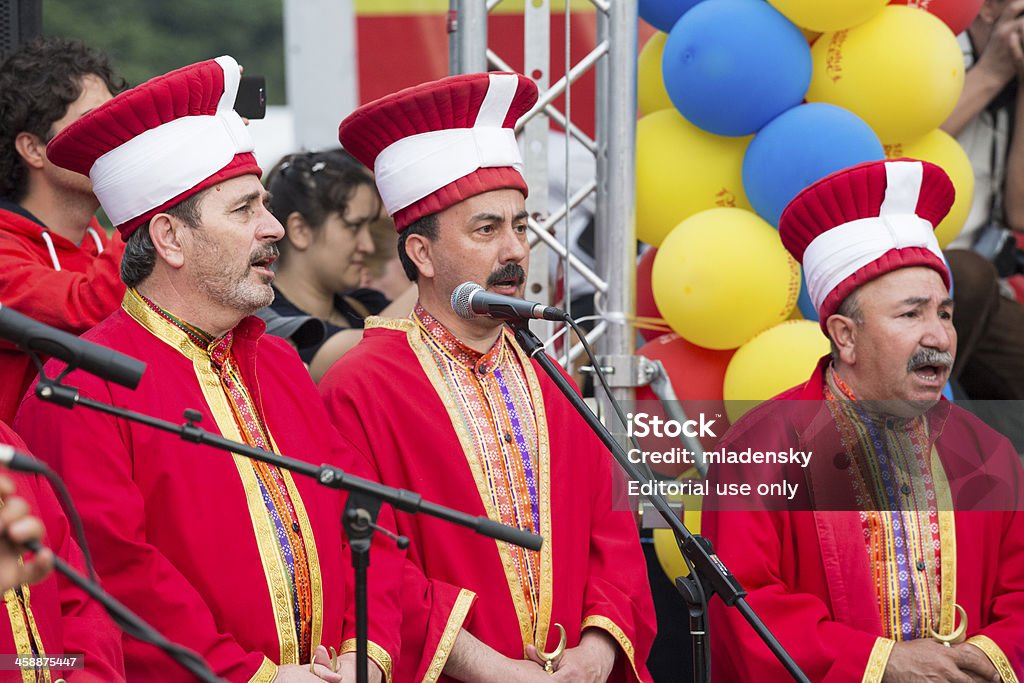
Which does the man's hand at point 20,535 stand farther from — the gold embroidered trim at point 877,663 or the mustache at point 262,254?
the gold embroidered trim at point 877,663

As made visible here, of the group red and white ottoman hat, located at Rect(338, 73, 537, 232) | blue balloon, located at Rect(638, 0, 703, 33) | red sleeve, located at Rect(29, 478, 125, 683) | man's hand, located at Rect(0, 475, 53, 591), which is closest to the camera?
man's hand, located at Rect(0, 475, 53, 591)

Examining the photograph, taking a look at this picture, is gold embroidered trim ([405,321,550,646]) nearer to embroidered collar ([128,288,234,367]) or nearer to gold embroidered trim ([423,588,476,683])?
gold embroidered trim ([423,588,476,683])

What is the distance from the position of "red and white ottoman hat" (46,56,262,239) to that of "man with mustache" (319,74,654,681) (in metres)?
0.46

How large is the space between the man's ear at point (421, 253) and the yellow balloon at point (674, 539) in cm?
119

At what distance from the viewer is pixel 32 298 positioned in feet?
11.4

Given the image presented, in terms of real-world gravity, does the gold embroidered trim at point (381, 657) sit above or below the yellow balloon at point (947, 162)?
below

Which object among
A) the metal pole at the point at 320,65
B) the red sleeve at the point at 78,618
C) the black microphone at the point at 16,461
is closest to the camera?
the black microphone at the point at 16,461

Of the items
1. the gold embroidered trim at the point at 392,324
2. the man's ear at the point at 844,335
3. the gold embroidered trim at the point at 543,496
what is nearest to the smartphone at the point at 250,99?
the gold embroidered trim at the point at 392,324

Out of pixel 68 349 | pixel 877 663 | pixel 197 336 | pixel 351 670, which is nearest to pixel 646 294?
pixel 877 663

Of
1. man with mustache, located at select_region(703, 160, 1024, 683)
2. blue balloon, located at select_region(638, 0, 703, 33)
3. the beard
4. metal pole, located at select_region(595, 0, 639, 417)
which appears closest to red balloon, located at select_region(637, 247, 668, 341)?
metal pole, located at select_region(595, 0, 639, 417)

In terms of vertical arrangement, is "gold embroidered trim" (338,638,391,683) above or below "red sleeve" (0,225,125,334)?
below

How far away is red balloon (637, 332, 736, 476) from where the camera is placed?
4.52 meters

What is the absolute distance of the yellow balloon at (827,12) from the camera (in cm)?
431

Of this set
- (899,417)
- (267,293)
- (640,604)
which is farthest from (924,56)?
(267,293)
